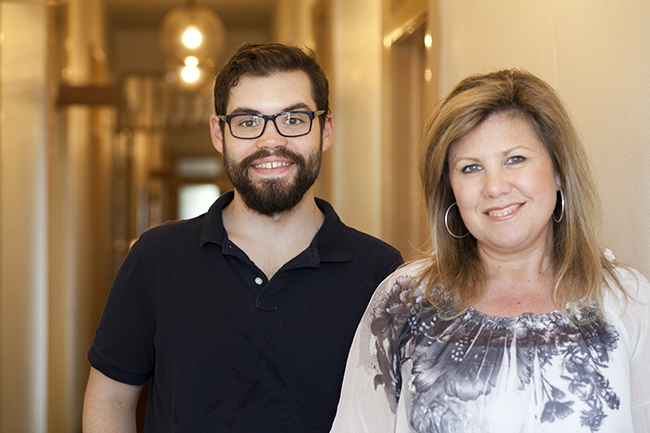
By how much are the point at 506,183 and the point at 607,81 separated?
1.22 feet

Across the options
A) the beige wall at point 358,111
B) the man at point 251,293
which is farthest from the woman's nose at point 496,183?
the beige wall at point 358,111

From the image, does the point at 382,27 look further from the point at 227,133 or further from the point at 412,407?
the point at 412,407

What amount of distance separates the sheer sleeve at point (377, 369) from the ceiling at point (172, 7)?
5826 mm

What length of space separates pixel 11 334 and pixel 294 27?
3541 mm

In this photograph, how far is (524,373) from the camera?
3.69 feet

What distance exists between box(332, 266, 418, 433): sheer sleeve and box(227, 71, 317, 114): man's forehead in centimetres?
53

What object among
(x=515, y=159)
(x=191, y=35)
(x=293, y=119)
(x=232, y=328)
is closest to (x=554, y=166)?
(x=515, y=159)

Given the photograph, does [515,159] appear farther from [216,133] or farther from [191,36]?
[191,36]

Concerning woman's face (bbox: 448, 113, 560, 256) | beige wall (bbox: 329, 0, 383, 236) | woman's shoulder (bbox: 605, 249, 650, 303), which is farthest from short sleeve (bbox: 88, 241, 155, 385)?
beige wall (bbox: 329, 0, 383, 236)

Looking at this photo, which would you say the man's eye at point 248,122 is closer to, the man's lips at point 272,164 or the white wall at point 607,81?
the man's lips at point 272,164

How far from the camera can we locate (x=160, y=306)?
5.18ft

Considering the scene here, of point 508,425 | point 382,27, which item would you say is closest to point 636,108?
point 508,425

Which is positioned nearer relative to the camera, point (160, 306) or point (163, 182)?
point (160, 306)

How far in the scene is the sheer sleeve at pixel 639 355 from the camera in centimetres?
111
